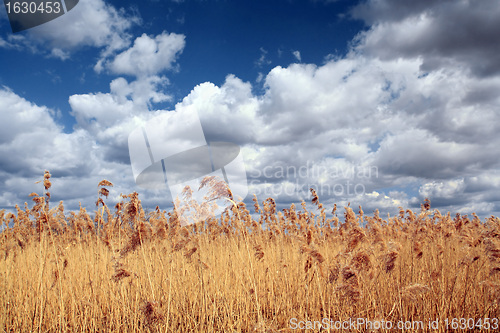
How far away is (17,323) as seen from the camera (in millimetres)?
3893

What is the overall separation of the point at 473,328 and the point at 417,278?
1549 millimetres

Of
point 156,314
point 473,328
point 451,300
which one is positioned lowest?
point 473,328

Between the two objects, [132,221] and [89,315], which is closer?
[132,221]

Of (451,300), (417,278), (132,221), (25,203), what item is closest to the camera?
(132,221)

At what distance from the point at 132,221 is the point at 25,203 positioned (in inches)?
318

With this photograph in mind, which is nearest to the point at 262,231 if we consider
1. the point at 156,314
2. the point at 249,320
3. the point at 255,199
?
the point at 255,199

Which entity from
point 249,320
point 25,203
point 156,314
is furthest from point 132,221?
point 25,203

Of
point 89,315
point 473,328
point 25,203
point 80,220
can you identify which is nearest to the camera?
point 473,328

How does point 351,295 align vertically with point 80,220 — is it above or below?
below

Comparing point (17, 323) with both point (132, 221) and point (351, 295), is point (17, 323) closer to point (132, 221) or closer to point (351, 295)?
point (132, 221)

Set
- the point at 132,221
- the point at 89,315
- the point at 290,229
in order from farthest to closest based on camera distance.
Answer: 1. the point at 290,229
2. the point at 89,315
3. the point at 132,221

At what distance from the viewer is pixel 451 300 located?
148 inches

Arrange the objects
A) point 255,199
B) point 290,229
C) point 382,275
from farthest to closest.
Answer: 1. point 290,229
2. point 255,199
3. point 382,275

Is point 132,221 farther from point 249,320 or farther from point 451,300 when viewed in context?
point 451,300
